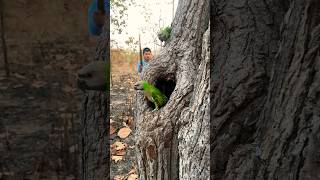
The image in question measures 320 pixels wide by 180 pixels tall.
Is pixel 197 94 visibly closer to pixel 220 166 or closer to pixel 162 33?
pixel 220 166

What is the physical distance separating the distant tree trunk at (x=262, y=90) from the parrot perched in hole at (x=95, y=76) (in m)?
0.57

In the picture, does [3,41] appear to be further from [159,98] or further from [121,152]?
[121,152]

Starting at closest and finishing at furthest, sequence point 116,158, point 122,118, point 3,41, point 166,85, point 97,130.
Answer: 1. point 3,41
2. point 97,130
3. point 166,85
4. point 116,158
5. point 122,118

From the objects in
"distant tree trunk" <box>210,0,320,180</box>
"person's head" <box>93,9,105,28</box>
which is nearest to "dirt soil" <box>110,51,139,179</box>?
"distant tree trunk" <box>210,0,320,180</box>

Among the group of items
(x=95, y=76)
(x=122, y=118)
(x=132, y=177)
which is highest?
(x=95, y=76)

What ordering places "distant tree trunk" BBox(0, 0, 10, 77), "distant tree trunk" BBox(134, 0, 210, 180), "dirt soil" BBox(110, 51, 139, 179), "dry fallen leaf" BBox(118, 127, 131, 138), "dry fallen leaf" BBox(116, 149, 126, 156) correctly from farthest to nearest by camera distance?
"dry fallen leaf" BBox(118, 127, 131, 138)
"dry fallen leaf" BBox(116, 149, 126, 156)
"dirt soil" BBox(110, 51, 139, 179)
"distant tree trunk" BBox(134, 0, 210, 180)
"distant tree trunk" BBox(0, 0, 10, 77)

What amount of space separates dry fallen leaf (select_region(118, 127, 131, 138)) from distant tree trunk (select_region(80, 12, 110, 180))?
290 cm

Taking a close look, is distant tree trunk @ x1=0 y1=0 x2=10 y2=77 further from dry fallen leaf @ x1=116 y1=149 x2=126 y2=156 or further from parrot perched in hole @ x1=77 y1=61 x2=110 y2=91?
dry fallen leaf @ x1=116 y1=149 x2=126 y2=156

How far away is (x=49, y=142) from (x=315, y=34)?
2.55 ft

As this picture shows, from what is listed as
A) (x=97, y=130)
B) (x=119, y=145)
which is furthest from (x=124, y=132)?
(x=97, y=130)

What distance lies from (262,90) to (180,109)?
1.67 ft

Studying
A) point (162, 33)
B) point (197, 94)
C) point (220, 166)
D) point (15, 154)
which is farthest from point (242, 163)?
point (162, 33)

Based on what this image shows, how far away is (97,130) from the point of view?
666 millimetres

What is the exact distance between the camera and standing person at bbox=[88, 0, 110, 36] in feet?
1.95
